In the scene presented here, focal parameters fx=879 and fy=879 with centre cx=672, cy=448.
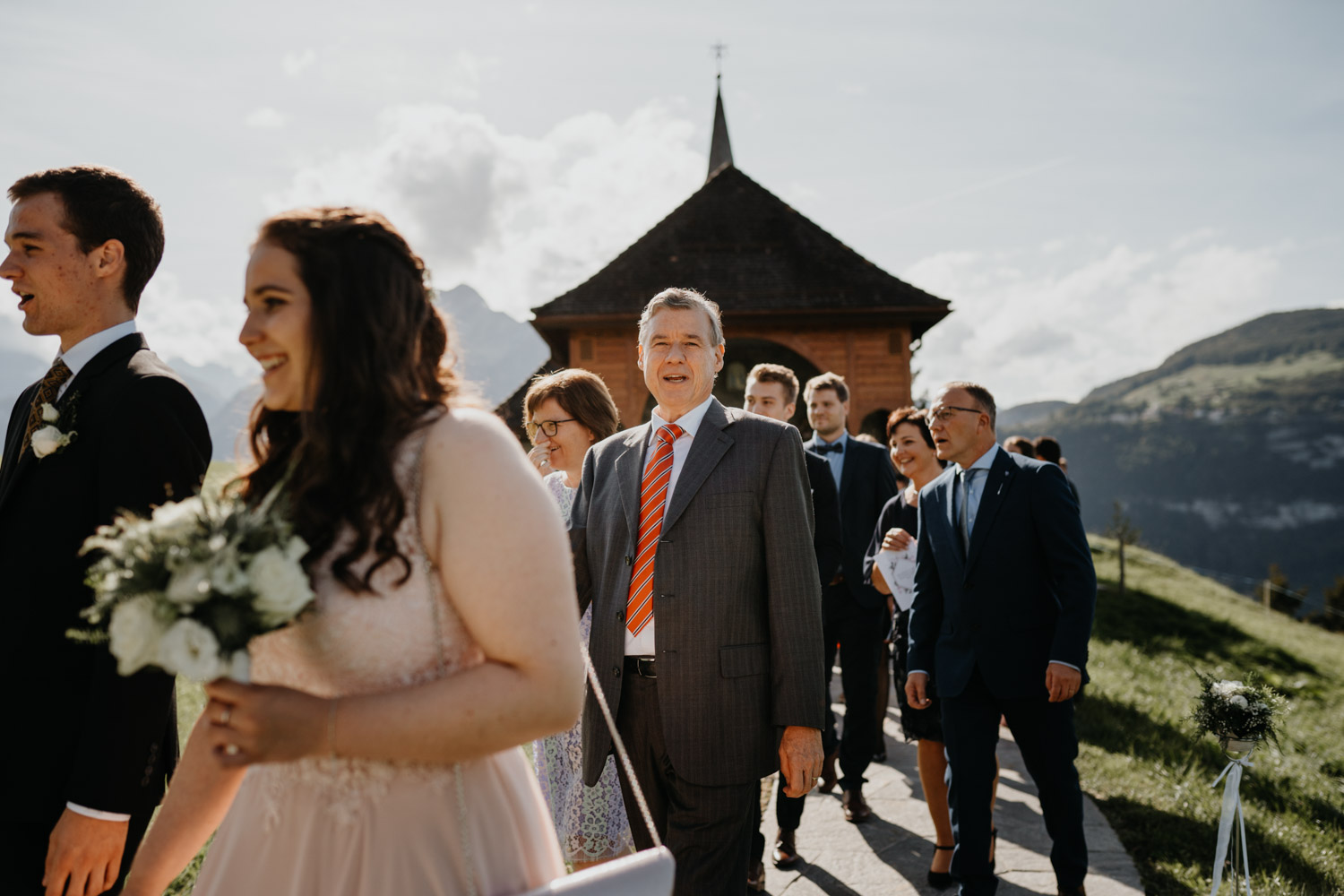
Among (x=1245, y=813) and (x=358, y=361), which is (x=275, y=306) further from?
(x=1245, y=813)

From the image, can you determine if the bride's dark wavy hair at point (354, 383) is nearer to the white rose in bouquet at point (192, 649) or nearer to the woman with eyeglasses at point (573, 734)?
the white rose in bouquet at point (192, 649)

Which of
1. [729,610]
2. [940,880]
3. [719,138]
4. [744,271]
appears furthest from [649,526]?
[719,138]

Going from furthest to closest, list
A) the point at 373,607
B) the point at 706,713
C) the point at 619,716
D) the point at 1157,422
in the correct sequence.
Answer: the point at 1157,422, the point at 619,716, the point at 706,713, the point at 373,607

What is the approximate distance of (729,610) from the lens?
2996 millimetres

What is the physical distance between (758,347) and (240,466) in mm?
22305

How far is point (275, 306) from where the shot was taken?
5.05 ft

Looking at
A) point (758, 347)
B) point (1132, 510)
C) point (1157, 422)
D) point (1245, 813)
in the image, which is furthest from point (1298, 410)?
point (1245, 813)

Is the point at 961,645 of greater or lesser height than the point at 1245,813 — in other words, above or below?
above

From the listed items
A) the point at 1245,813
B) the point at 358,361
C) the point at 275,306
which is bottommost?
the point at 1245,813

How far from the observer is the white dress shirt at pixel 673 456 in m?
3.09

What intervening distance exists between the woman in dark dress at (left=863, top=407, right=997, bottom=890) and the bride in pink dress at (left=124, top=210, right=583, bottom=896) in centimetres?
370

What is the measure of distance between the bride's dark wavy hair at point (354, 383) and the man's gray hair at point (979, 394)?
342 cm

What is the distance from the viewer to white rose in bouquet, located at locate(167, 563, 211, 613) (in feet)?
4.16

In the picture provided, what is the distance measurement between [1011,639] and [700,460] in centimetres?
198
